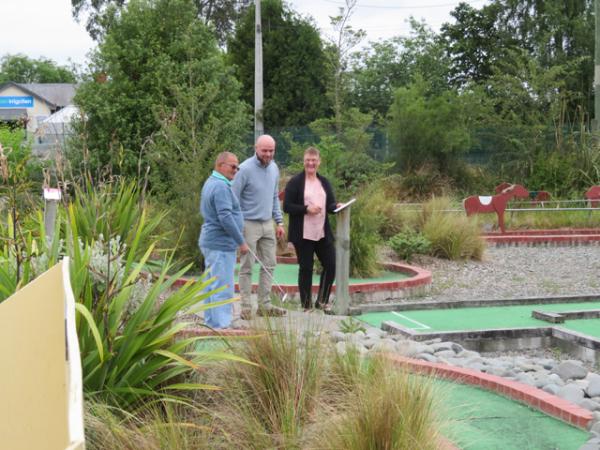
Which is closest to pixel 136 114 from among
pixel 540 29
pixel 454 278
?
pixel 454 278

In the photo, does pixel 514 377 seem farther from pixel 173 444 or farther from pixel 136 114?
pixel 136 114

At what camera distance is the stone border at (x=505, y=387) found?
4.48m

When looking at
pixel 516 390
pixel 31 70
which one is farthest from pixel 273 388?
pixel 31 70

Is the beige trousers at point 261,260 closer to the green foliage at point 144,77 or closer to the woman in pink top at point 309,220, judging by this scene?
the woman in pink top at point 309,220

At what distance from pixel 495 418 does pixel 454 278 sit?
7.21 metres

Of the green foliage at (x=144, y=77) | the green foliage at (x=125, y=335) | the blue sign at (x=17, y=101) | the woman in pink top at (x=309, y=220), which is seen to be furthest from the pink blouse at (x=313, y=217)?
the green foliage at (x=144, y=77)

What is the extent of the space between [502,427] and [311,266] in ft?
13.7

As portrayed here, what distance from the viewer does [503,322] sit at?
8344 millimetres

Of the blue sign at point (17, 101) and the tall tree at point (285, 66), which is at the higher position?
the tall tree at point (285, 66)

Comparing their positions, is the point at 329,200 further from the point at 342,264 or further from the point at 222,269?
the point at 222,269

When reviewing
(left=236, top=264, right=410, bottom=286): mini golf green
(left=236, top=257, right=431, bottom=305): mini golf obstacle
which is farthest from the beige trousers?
(left=236, top=264, right=410, bottom=286): mini golf green

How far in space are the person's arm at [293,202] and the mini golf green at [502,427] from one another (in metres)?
3.49

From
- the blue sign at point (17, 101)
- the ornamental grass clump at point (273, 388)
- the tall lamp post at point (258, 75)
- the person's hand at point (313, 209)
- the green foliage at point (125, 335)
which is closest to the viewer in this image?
the ornamental grass clump at point (273, 388)

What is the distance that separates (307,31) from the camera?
115 feet
